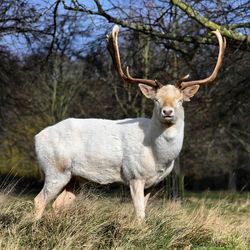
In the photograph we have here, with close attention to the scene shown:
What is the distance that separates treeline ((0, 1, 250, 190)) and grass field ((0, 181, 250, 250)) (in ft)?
12.7

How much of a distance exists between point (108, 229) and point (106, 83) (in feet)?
49.2

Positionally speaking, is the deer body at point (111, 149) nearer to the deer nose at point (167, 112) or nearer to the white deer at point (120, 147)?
the white deer at point (120, 147)

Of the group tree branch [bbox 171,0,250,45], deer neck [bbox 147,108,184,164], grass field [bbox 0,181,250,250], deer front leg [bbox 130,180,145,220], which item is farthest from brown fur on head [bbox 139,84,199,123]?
tree branch [bbox 171,0,250,45]

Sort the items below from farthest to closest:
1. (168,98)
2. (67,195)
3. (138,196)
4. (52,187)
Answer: (67,195)
(52,187)
(138,196)
(168,98)

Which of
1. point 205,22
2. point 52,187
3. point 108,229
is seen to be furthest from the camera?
point 205,22

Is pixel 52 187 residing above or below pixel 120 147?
below

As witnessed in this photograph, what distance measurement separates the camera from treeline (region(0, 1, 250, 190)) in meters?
13.0

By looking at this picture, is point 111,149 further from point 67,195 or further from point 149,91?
point 67,195

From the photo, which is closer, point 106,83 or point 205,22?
point 205,22

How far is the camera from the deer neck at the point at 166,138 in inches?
310

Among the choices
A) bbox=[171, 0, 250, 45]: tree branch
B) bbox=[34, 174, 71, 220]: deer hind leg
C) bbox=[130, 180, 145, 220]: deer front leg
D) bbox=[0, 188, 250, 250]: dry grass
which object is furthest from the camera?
bbox=[171, 0, 250, 45]: tree branch

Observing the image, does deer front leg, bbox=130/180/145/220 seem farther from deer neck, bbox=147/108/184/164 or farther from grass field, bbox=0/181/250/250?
deer neck, bbox=147/108/184/164

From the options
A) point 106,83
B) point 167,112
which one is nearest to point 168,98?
point 167,112

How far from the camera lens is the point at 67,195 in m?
8.66
